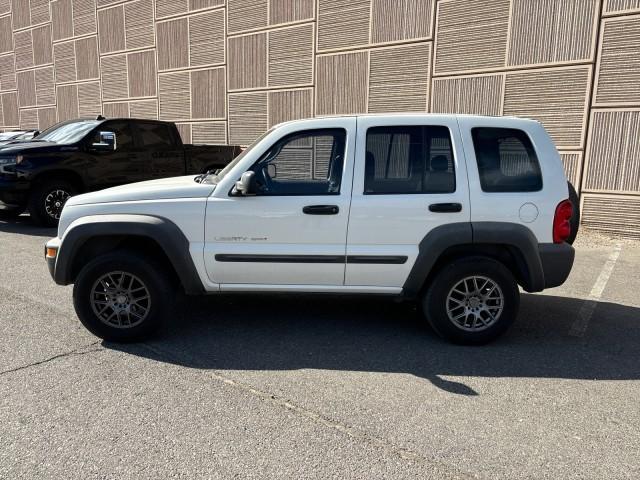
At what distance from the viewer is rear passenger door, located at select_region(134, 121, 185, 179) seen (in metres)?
10.4

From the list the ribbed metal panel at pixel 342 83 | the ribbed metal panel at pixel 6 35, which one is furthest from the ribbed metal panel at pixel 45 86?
the ribbed metal panel at pixel 342 83

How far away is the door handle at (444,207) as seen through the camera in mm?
4227

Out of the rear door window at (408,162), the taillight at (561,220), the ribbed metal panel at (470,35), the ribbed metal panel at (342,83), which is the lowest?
the taillight at (561,220)

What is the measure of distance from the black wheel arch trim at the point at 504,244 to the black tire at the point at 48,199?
305 inches

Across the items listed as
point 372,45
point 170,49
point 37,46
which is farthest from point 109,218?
point 37,46

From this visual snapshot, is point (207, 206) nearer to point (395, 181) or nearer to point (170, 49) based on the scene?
point (395, 181)

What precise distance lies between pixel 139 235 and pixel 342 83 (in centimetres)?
860

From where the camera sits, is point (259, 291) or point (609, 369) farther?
point (259, 291)

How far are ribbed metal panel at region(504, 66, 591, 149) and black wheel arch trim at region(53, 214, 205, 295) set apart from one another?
7639mm

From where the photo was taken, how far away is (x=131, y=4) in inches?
646

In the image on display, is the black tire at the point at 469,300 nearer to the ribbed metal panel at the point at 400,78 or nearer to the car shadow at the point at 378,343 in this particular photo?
the car shadow at the point at 378,343

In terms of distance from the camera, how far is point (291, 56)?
41.5 feet

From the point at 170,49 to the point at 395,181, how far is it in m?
13.3

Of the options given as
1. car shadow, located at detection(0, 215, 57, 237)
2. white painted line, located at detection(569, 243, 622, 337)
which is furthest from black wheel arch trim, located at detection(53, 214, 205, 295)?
car shadow, located at detection(0, 215, 57, 237)
